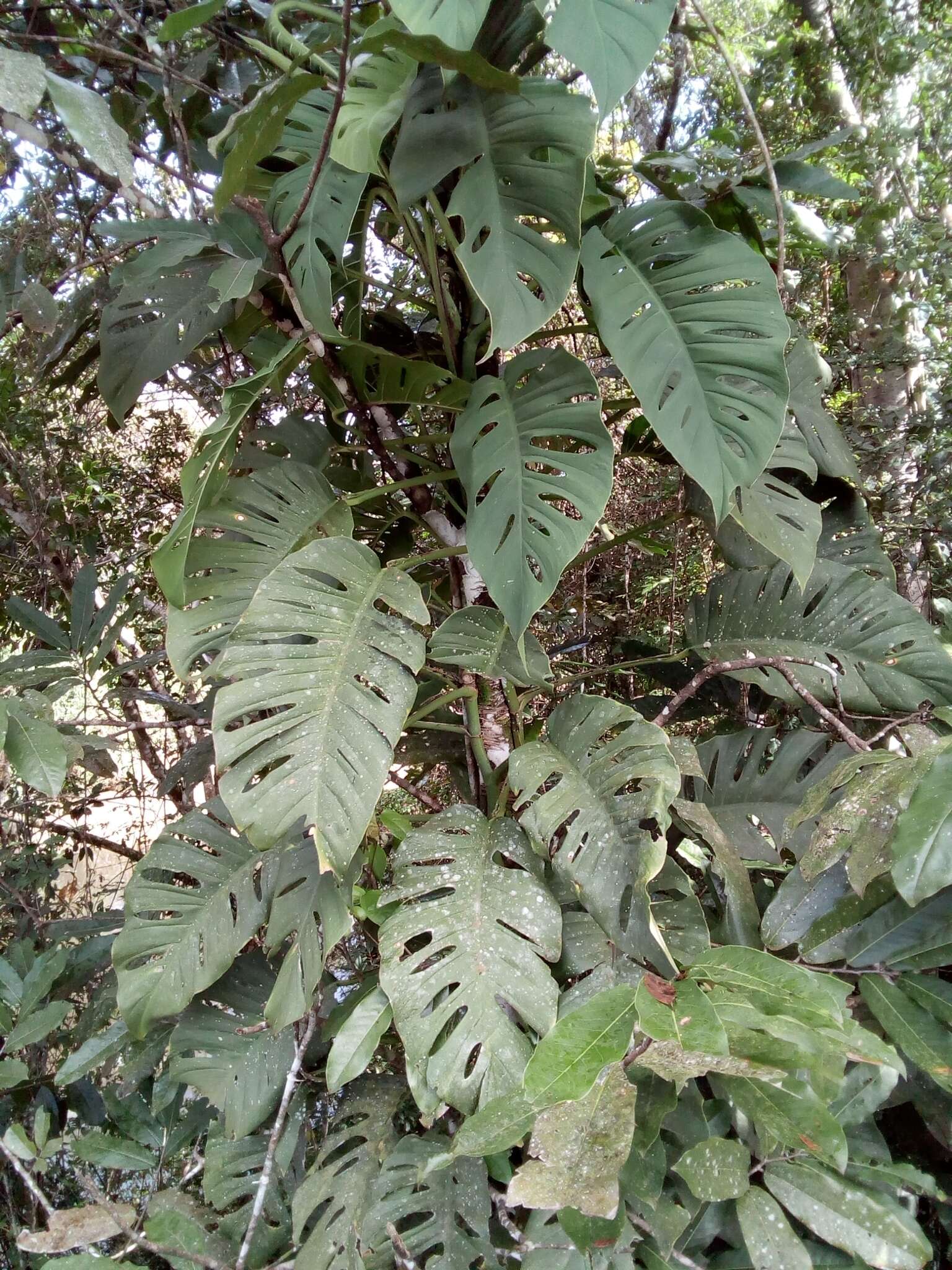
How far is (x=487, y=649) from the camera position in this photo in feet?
3.08

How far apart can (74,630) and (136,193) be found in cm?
77

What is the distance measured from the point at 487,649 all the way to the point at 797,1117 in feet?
1.88

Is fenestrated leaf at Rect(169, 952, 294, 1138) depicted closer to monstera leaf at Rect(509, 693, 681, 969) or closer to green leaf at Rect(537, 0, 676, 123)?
monstera leaf at Rect(509, 693, 681, 969)

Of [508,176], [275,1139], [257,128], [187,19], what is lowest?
[275,1139]

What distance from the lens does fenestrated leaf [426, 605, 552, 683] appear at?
0.90 meters

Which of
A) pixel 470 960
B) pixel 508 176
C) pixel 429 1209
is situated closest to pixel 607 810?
pixel 470 960

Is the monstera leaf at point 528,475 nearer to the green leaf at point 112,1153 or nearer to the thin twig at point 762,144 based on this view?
the thin twig at point 762,144

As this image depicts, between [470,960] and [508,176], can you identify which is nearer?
[470,960]

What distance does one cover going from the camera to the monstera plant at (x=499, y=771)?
623mm

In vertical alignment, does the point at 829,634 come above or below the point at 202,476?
below

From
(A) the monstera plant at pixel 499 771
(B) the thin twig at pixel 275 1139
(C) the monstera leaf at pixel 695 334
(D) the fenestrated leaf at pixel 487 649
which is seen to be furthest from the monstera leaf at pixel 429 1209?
(C) the monstera leaf at pixel 695 334

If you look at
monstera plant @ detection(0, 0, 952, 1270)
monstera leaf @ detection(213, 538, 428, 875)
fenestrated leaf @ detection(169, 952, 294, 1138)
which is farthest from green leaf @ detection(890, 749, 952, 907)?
fenestrated leaf @ detection(169, 952, 294, 1138)

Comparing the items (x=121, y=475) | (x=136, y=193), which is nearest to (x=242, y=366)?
(x=121, y=475)

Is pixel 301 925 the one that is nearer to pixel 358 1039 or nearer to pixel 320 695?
pixel 358 1039
